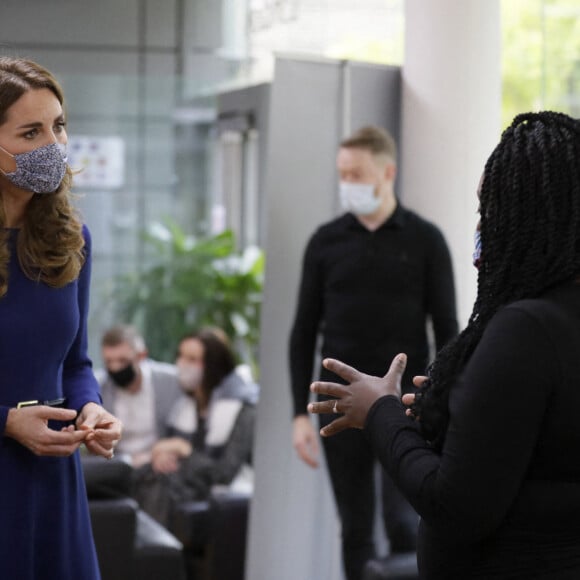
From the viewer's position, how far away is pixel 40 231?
7.42ft

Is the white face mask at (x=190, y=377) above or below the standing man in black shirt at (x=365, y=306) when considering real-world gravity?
below

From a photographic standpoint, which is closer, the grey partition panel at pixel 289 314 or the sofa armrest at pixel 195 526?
the grey partition panel at pixel 289 314

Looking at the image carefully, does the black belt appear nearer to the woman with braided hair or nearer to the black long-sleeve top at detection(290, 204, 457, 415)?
the woman with braided hair

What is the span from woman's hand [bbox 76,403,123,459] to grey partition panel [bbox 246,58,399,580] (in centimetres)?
229

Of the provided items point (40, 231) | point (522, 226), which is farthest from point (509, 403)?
point (40, 231)

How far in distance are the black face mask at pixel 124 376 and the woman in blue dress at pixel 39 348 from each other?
3.43 meters

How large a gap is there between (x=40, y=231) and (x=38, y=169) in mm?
120

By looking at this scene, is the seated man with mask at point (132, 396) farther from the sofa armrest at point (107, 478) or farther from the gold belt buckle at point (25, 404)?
the gold belt buckle at point (25, 404)

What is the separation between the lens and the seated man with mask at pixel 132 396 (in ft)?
18.8

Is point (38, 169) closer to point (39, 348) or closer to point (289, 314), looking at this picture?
point (39, 348)

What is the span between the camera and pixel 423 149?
15.2ft

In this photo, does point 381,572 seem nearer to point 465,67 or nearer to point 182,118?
point 465,67

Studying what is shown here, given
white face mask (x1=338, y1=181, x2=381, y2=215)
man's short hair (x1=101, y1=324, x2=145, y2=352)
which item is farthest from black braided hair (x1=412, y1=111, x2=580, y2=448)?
man's short hair (x1=101, y1=324, x2=145, y2=352)

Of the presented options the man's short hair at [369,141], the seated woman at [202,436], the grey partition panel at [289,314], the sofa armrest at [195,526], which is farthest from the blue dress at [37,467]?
the seated woman at [202,436]
